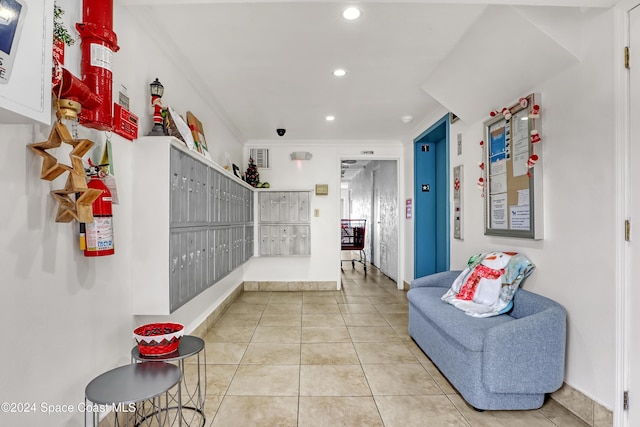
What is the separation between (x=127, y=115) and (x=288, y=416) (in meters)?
2.06

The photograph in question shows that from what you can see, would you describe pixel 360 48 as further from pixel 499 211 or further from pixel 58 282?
pixel 58 282

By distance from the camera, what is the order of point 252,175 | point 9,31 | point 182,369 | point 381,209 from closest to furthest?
point 9,31
point 182,369
point 252,175
point 381,209

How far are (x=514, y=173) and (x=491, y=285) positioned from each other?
892 mm

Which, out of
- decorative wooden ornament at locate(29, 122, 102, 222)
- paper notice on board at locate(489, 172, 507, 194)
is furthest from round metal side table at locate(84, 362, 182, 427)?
paper notice on board at locate(489, 172, 507, 194)

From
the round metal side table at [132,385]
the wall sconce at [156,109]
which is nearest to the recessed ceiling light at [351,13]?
the wall sconce at [156,109]

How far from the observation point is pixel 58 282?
58.1 inches

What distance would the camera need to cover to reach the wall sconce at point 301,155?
17.9ft

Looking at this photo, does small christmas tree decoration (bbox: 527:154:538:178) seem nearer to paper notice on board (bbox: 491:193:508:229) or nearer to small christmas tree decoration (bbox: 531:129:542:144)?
small christmas tree decoration (bbox: 531:129:542:144)

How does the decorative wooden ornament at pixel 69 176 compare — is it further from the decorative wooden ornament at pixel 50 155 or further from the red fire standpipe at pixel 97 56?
the red fire standpipe at pixel 97 56

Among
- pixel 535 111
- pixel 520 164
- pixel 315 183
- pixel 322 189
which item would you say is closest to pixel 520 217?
pixel 520 164

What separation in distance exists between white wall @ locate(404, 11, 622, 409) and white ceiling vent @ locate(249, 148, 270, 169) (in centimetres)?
403

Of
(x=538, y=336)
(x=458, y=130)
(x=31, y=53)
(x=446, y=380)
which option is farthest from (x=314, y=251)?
(x=31, y=53)

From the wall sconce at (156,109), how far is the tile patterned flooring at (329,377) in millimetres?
1809

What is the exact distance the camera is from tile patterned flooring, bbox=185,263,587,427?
199 centimetres
